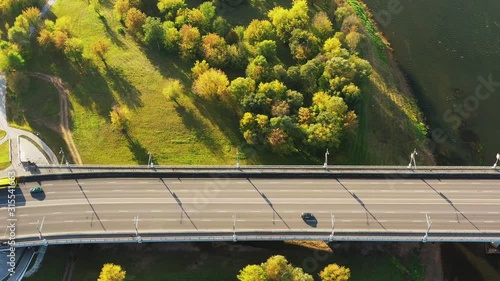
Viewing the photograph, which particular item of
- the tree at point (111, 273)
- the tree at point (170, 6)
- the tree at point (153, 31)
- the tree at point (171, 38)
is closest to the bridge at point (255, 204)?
the tree at point (111, 273)

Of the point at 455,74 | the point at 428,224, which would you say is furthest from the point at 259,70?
the point at 455,74

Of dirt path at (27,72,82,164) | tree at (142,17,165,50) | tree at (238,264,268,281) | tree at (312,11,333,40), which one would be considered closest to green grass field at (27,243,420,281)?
tree at (238,264,268,281)

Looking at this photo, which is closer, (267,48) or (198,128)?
(198,128)

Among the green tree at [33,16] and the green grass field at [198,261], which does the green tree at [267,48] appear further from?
the green tree at [33,16]

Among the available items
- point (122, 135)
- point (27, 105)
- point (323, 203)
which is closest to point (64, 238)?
point (122, 135)

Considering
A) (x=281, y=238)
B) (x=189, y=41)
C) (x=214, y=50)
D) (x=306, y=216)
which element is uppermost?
(x=189, y=41)

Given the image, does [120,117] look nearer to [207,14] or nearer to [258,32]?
[207,14]
